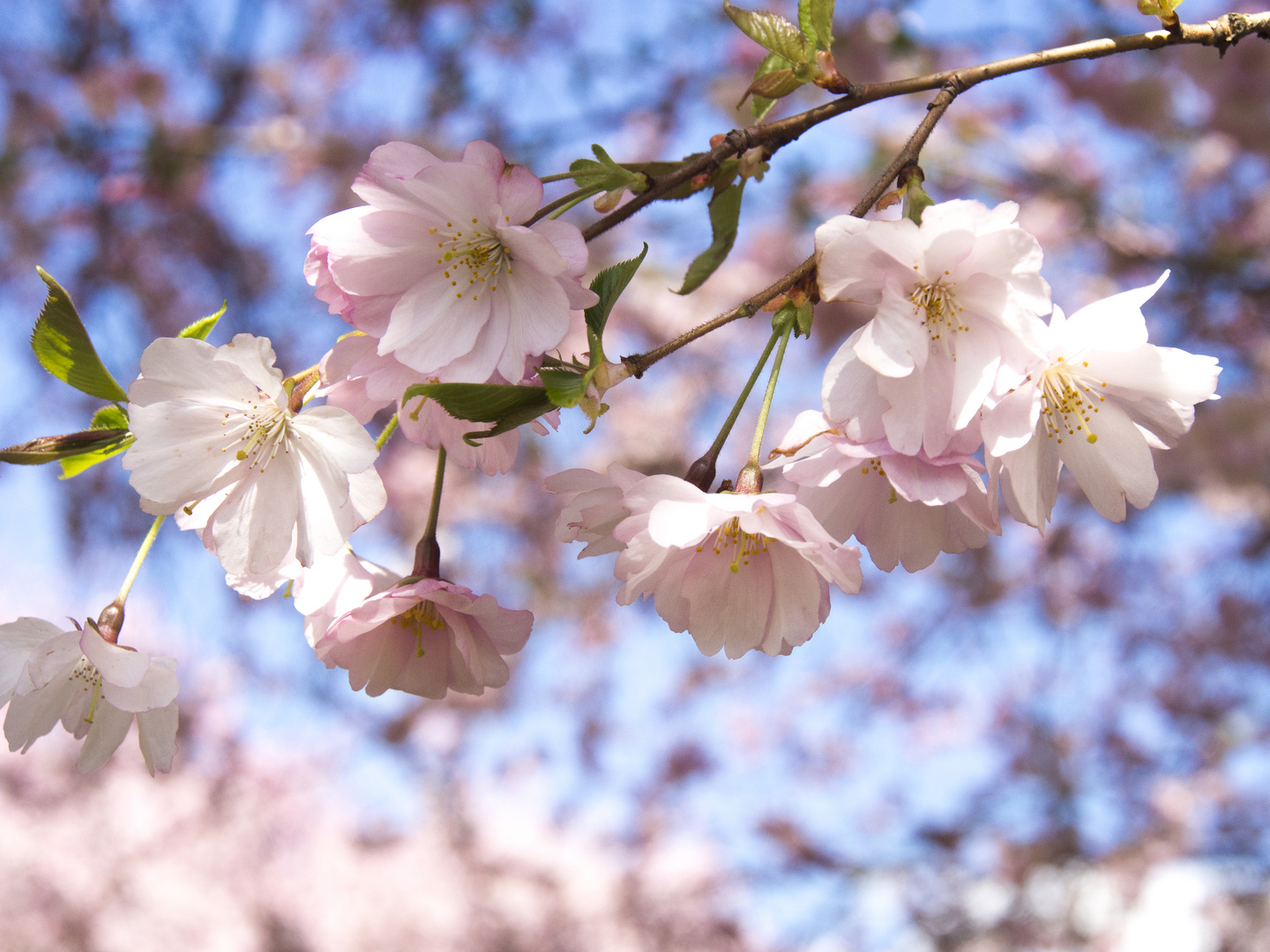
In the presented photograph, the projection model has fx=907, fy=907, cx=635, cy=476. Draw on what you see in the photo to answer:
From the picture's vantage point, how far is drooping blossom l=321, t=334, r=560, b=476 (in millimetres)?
769

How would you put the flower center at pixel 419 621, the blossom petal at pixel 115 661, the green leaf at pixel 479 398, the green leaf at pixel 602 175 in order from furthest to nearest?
the flower center at pixel 419 621 < the blossom petal at pixel 115 661 < the green leaf at pixel 602 175 < the green leaf at pixel 479 398

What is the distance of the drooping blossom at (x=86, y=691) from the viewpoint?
0.85m

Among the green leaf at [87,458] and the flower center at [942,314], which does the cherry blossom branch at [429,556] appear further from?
the flower center at [942,314]

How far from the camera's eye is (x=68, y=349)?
0.79 meters

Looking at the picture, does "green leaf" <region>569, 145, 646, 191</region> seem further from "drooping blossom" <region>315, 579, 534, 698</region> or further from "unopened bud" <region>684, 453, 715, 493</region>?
"drooping blossom" <region>315, 579, 534, 698</region>

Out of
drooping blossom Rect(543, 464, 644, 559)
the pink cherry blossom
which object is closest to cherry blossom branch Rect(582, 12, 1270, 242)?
drooping blossom Rect(543, 464, 644, 559)

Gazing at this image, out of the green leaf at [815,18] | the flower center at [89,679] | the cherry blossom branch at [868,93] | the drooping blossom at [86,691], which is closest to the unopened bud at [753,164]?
the cherry blossom branch at [868,93]

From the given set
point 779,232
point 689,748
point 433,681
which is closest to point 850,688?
point 689,748

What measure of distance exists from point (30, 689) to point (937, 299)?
0.92 meters

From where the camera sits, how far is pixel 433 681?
3.12ft

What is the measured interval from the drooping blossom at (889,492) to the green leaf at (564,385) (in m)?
0.22

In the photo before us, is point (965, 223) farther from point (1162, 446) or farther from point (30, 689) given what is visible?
point (30, 689)

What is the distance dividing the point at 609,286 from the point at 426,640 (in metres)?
0.44

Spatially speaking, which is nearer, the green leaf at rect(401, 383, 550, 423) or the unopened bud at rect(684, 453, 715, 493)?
the green leaf at rect(401, 383, 550, 423)
